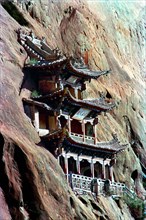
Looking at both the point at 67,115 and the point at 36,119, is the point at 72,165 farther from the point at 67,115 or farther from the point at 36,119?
the point at 36,119

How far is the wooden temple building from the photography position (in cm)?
3334

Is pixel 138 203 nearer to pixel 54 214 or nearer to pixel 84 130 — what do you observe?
pixel 84 130

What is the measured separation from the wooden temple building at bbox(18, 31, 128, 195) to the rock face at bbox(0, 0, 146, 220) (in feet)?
3.52

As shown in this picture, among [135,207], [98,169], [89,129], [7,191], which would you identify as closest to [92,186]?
[135,207]

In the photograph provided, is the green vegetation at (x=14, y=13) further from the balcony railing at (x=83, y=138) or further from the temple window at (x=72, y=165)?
the temple window at (x=72, y=165)

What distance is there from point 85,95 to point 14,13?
757cm

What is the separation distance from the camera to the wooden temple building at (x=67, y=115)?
33344mm

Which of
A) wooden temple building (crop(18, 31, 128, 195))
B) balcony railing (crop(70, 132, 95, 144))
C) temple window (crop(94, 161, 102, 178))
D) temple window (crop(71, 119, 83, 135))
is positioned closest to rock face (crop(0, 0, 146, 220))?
wooden temple building (crop(18, 31, 128, 195))

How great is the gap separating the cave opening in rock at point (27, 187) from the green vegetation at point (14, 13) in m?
15.8

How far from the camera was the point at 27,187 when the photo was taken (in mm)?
26281

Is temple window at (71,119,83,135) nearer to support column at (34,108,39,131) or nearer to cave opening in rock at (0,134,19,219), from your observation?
support column at (34,108,39,131)

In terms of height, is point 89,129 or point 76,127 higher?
point 76,127

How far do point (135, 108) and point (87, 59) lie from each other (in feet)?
19.1

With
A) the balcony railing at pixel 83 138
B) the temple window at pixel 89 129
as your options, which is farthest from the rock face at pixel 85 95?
the balcony railing at pixel 83 138
